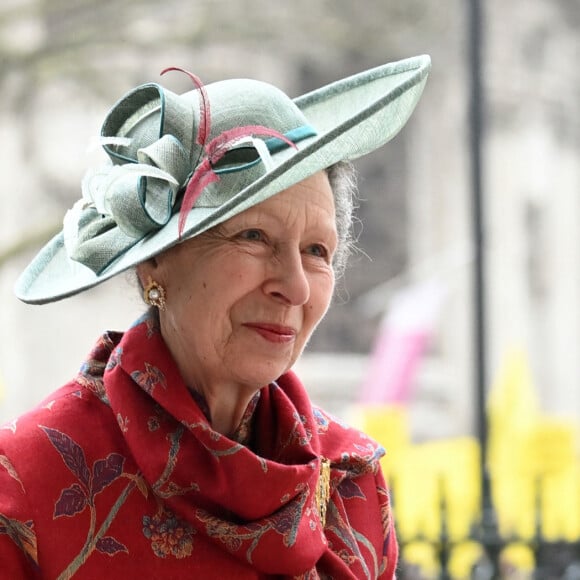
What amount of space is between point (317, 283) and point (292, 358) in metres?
0.12

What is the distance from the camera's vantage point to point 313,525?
1.90 m

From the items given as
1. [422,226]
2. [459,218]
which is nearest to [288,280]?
[459,218]

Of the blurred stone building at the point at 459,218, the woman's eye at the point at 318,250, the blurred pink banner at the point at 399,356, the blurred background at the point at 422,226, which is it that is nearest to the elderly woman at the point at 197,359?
the woman's eye at the point at 318,250

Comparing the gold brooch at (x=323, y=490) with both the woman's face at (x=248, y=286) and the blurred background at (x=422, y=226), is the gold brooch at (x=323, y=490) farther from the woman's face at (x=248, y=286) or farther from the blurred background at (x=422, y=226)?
the blurred background at (x=422, y=226)

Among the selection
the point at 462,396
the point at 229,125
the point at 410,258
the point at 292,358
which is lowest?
the point at 462,396

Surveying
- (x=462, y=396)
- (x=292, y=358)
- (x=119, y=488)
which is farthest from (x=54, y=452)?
(x=462, y=396)

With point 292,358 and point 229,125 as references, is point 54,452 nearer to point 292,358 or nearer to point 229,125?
point 292,358

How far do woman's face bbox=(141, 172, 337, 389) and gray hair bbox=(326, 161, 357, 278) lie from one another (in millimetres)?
92

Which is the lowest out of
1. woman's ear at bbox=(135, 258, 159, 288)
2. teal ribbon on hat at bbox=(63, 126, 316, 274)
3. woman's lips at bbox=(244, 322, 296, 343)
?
woman's lips at bbox=(244, 322, 296, 343)

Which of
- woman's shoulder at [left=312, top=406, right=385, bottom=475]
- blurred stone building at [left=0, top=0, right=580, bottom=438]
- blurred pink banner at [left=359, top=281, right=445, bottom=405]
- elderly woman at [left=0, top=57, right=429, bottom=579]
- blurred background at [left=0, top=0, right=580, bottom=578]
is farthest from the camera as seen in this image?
blurred stone building at [left=0, top=0, right=580, bottom=438]

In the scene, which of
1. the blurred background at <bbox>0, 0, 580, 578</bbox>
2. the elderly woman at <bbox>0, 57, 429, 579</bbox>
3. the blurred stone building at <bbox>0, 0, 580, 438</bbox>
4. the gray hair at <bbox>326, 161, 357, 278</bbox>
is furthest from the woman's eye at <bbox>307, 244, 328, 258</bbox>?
the blurred stone building at <bbox>0, 0, 580, 438</bbox>

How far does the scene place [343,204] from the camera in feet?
6.82

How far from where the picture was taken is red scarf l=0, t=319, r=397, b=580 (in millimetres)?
1826

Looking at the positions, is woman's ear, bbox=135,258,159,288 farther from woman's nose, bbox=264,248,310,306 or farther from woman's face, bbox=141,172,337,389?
woman's nose, bbox=264,248,310,306
